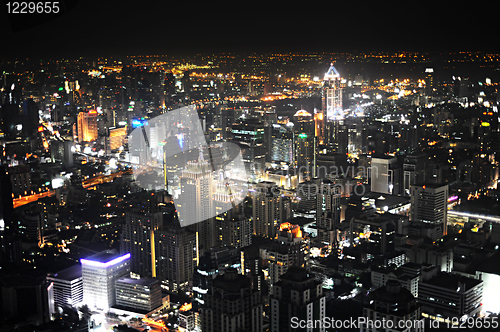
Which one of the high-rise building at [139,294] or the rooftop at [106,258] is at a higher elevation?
the rooftop at [106,258]

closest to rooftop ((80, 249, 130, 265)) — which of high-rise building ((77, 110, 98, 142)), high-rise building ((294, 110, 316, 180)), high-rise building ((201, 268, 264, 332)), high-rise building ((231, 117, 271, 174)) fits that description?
high-rise building ((201, 268, 264, 332))

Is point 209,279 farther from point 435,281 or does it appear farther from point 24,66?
point 24,66

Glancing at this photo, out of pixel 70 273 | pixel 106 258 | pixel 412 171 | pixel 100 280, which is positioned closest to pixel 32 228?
pixel 70 273

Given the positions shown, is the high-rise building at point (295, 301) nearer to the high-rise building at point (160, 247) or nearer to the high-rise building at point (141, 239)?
the high-rise building at point (160, 247)

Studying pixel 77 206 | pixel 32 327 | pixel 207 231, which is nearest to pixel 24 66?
pixel 77 206

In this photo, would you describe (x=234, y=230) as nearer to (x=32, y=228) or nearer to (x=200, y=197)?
(x=200, y=197)

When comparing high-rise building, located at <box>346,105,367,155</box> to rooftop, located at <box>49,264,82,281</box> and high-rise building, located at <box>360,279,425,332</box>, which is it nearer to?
rooftop, located at <box>49,264,82,281</box>

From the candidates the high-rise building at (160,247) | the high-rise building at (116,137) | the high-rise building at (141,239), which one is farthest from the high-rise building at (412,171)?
the high-rise building at (116,137)
